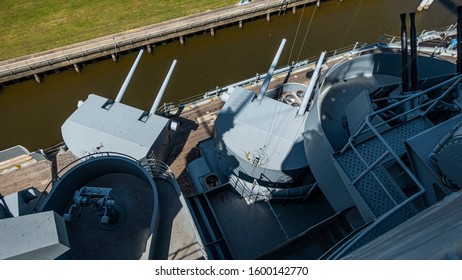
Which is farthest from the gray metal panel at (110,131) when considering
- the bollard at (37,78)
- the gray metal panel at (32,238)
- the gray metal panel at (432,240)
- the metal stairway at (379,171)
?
the bollard at (37,78)

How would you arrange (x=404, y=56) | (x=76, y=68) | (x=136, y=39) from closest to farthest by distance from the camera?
(x=404, y=56) → (x=76, y=68) → (x=136, y=39)

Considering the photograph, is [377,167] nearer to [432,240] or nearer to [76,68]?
[432,240]

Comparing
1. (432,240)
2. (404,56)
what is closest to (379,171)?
(432,240)

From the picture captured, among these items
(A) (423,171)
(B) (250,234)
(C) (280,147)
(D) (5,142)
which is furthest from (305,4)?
(D) (5,142)

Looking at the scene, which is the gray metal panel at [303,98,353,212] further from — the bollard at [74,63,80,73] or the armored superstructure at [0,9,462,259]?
the bollard at [74,63,80,73]
